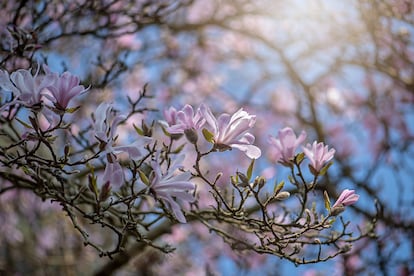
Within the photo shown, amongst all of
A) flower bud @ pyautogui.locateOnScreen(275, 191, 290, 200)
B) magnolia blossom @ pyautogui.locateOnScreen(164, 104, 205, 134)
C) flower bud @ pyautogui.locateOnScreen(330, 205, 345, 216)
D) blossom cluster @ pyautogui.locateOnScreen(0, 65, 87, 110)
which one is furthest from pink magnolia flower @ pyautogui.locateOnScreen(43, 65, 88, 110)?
flower bud @ pyautogui.locateOnScreen(330, 205, 345, 216)

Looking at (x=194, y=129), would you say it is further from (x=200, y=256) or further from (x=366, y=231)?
(x=200, y=256)

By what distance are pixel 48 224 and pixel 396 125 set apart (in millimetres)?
4360

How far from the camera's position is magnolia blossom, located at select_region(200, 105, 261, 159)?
146 cm

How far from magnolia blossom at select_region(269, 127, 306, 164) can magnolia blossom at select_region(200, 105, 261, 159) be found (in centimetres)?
26

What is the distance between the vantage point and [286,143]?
1.72 m

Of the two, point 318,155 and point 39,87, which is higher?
point 39,87

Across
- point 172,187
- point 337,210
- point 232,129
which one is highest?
point 232,129

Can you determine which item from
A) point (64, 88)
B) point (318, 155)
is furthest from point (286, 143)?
point (64, 88)

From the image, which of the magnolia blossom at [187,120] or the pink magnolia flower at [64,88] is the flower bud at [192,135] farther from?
the pink magnolia flower at [64,88]

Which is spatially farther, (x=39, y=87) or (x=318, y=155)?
(x=318, y=155)

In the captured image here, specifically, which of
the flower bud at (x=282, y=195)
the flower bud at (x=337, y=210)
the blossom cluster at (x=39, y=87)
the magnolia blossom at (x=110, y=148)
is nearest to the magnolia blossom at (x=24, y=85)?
the blossom cluster at (x=39, y=87)

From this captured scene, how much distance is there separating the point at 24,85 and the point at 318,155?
0.92 meters

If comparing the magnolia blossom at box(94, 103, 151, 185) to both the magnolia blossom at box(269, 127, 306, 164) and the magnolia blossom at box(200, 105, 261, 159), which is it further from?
the magnolia blossom at box(269, 127, 306, 164)

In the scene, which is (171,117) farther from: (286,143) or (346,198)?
(346,198)
